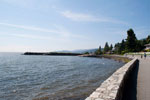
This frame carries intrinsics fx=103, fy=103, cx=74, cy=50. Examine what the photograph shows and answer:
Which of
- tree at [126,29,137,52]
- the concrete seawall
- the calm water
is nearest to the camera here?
the concrete seawall

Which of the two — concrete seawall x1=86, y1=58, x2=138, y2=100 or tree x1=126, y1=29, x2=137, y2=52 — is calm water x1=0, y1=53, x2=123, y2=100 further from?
tree x1=126, y1=29, x2=137, y2=52

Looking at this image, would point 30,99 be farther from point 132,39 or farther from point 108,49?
point 108,49

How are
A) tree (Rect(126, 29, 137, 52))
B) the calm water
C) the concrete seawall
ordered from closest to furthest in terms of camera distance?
1. the concrete seawall
2. the calm water
3. tree (Rect(126, 29, 137, 52))

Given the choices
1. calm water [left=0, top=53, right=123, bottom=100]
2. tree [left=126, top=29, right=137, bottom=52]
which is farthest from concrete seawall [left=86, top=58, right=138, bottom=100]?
tree [left=126, top=29, right=137, bottom=52]

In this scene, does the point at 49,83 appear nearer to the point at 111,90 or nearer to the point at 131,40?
the point at 111,90

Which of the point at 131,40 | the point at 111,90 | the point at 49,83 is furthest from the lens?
the point at 131,40

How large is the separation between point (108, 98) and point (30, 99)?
5.13m

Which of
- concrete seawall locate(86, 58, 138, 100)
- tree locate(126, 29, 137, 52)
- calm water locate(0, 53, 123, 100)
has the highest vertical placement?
tree locate(126, 29, 137, 52)

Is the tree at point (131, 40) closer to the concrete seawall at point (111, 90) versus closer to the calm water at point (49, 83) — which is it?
the calm water at point (49, 83)

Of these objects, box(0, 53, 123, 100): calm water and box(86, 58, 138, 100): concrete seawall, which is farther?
box(0, 53, 123, 100): calm water

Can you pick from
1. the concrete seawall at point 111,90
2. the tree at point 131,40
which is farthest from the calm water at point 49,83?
the tree at point 131,40

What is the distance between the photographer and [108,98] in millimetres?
3164

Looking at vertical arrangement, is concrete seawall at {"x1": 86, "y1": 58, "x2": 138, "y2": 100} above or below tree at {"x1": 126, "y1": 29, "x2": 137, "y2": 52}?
below

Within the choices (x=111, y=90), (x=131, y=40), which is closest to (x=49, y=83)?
(x=111, y=90)
